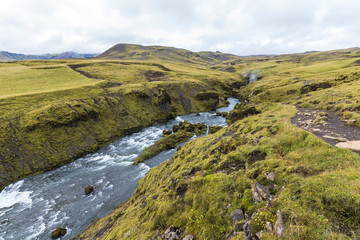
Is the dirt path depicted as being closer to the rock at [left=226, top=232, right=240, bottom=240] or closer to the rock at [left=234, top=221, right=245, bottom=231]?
the rock at [left=234, top=221, right=245, bottom=231]

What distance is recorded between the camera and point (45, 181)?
3331 cm

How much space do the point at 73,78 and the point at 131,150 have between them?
6637 cm

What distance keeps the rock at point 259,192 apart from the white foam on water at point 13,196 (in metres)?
37.0

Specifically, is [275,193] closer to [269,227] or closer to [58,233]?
[269,227]

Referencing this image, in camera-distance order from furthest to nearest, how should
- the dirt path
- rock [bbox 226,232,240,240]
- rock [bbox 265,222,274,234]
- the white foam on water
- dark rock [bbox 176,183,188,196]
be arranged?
the white foam on water, dark rock [bbox 176,183,188,196], the dirt path, rock [bbox 226,232,240,240], rock [bbox 265,222,274,234]

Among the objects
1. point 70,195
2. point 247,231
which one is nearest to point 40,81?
point 70,195

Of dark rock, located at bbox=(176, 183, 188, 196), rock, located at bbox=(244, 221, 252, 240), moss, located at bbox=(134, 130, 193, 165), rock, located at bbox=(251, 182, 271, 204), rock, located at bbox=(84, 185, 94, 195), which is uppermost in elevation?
rock, located at bbox=(251, 182, 271, 204)

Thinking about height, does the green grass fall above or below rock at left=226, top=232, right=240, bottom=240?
above

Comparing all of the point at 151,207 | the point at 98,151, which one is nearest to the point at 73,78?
the point at 98,151

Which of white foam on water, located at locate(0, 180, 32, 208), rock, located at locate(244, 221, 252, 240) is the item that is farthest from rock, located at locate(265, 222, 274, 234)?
white foam on water, located at locate(0, 180, 32, 208)

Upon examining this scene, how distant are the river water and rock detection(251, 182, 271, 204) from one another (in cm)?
2435

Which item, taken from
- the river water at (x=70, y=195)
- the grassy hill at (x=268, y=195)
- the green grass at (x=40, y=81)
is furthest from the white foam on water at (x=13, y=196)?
the green grass at (x=40, y=81)

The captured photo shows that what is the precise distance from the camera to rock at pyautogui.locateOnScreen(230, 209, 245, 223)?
858 cm

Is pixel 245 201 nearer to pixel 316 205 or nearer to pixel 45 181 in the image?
pixel 316 205
